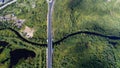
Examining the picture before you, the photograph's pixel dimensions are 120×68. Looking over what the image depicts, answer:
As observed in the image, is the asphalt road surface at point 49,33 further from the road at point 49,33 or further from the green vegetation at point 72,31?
the green vegetation at point 72,31

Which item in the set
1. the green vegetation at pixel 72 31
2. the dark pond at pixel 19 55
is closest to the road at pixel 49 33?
the green vegetation at pixel 72 31

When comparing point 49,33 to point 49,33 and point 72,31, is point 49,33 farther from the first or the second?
point 72,31

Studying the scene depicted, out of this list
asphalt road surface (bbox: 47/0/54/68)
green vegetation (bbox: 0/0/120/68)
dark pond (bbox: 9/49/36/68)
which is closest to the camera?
green vegetation (bbox: 0/0/120/68)

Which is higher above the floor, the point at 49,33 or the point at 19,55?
the point at 49,33

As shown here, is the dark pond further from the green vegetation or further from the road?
the road

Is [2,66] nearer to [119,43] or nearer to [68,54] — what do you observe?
[68,54]

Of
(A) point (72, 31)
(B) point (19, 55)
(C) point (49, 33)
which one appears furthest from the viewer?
(A) point (72, 31)

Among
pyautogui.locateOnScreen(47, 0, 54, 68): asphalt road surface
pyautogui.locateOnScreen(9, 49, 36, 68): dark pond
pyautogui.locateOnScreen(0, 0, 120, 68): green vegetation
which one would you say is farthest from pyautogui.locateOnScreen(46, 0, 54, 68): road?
pyautogui.locateOnScreen(9, 49, 36, 68): dark pond

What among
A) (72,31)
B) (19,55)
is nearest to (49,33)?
(72,31)
